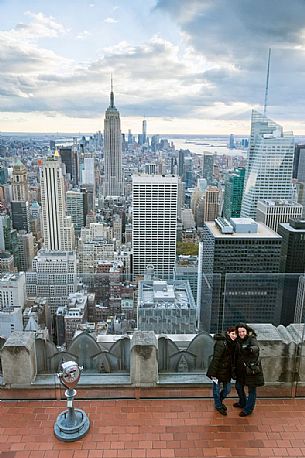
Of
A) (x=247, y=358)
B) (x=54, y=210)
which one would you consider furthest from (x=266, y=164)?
(x=247, y=358)

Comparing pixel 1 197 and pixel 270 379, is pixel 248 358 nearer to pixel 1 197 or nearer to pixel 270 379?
pixel 270 379

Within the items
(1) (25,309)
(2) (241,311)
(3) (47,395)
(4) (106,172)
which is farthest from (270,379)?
(4) (106,172)

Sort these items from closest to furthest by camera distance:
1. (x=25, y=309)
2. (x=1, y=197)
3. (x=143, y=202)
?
(x=25, y=309) → (x=143, y=202) → (x=1, y=197)

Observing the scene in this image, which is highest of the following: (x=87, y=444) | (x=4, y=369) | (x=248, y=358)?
(x=248, y=358)

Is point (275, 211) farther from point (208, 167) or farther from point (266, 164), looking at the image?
point (208, 167)

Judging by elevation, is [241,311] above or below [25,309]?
above

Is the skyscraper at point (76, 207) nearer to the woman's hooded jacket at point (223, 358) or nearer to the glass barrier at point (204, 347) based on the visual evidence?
the glass barrier at point (204, 347)

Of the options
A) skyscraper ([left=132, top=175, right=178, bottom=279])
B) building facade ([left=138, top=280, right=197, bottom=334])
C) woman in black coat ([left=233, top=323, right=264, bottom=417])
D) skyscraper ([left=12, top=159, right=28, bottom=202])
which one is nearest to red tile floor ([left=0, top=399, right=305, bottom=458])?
woman in black coat ([left=233, top=323, right=264, bottom=417])
